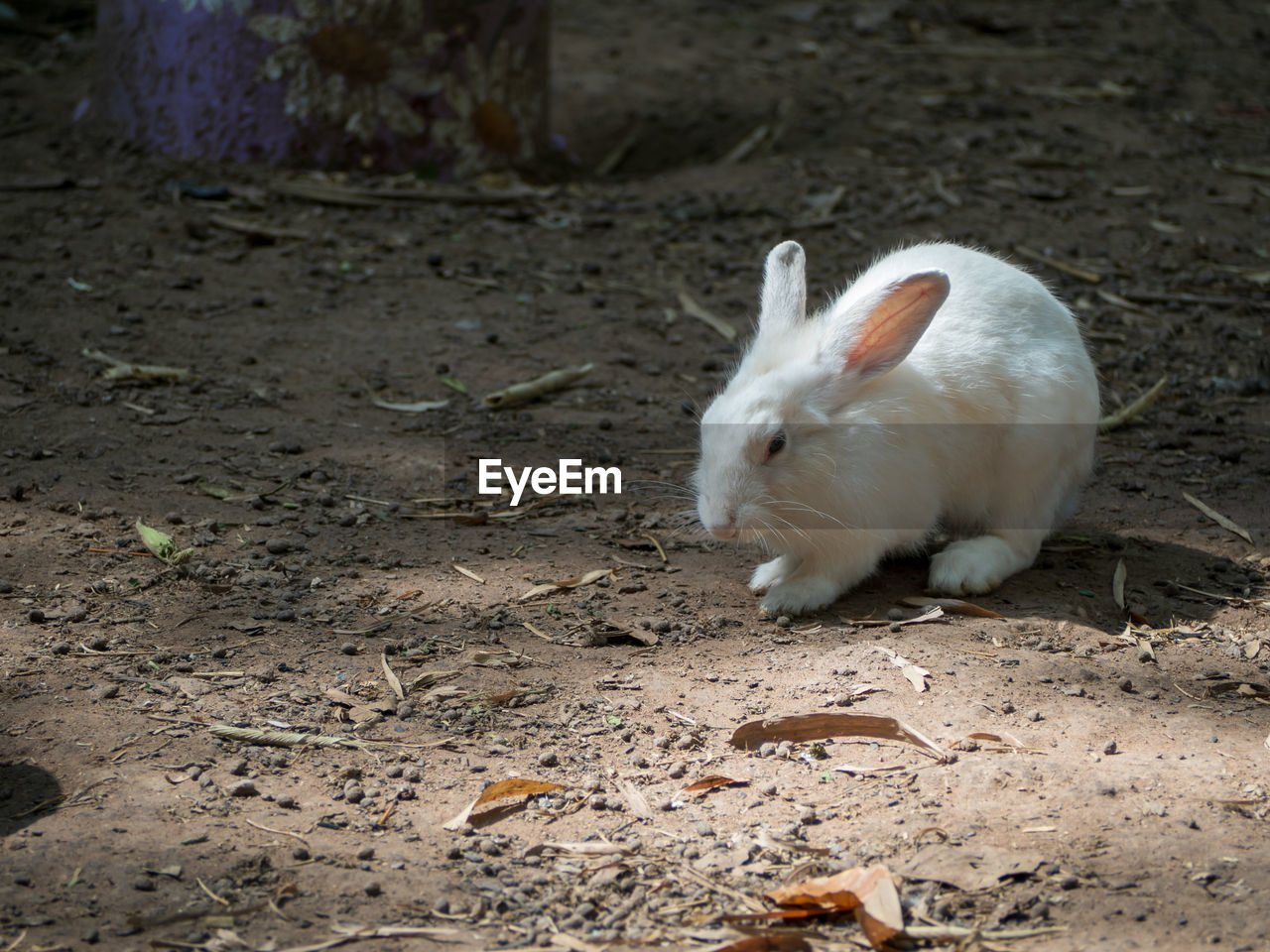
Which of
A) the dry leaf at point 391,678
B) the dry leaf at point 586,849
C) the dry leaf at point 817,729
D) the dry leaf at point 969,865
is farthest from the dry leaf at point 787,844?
the dry leaf at point 391,678

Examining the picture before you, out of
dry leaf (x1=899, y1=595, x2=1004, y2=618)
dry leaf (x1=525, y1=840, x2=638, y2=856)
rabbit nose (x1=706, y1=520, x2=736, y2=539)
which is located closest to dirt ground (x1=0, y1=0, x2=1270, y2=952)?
dry leaf (x1=525, y1=840, x2=638, y2=856)

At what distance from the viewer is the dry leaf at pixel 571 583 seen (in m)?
3.83

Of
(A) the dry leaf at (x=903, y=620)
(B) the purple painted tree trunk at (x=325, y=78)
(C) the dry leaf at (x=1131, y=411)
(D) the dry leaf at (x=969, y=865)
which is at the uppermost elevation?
(B) the purple painted tree trunk at (x=325, y=78)

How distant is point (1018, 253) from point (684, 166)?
90.8 inches

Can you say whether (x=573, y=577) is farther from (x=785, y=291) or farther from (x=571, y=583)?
(x=785, y=291)

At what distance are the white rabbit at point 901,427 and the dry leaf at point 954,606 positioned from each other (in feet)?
0.30

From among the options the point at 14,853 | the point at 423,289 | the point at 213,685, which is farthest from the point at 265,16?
the point at 14,853

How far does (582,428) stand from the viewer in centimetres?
502

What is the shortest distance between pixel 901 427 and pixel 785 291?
0.60 m

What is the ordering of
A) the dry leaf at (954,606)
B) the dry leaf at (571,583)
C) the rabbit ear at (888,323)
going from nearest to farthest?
the rabbit ear at (888,323) → the dry leaf at (954,606) → the dry leaf at (571,583)

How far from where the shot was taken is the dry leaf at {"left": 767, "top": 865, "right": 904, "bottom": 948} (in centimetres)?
229

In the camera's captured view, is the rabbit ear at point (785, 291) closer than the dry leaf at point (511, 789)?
No

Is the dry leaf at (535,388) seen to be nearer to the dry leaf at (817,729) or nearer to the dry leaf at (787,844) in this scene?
the dry leaf at (817,729)

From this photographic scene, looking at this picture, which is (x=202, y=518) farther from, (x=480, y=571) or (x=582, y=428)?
(x=582, y=428)
